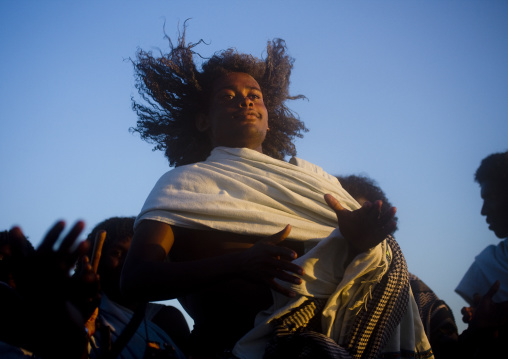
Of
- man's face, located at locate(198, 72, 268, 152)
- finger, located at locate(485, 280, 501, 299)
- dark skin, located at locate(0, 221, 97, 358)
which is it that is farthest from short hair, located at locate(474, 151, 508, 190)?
dark skin, located at locate(0, 221, 97, 358)

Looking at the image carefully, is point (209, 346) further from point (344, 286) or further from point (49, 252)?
point (49, 252)

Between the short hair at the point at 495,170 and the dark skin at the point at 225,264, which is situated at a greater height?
the short hair at the point at 495,170

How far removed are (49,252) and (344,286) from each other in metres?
1.38

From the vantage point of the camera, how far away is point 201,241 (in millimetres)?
3010

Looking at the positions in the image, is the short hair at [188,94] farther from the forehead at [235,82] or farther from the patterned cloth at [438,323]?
the patterned cloth at [438,323]

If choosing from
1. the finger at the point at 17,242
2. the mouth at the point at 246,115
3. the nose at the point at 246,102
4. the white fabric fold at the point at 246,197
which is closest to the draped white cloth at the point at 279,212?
the white fabric fold at the point at 246,197

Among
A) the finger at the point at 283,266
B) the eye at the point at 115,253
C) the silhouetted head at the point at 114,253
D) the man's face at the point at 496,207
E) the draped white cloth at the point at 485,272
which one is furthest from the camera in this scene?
the man's face at the point at 496,207

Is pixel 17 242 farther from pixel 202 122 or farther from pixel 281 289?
pixel 202 122

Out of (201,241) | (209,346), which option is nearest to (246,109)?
(201,241)

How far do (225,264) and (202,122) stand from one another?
1.92 m

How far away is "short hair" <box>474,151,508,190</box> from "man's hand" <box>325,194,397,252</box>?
3477 millimetres

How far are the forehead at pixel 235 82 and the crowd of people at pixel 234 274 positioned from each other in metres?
0.02

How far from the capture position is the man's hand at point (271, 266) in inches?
93.3

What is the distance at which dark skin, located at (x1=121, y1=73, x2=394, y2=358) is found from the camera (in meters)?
2.42
